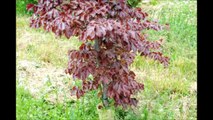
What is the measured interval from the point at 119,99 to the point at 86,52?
0.50 m

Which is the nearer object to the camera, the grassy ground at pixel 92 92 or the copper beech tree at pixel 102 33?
the copper beech tree at pixel 102 33

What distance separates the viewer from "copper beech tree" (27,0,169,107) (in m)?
2.71

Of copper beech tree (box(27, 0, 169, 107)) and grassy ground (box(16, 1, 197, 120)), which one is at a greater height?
copper beech tree (box(27, 0, 169, 107))

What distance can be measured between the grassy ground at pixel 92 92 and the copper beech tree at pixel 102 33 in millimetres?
446

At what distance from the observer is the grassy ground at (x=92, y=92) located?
3578mm

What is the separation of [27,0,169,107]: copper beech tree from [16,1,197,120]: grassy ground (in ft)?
1.46

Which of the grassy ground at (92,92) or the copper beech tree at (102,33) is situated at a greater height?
the copper beech tree at (102,33)

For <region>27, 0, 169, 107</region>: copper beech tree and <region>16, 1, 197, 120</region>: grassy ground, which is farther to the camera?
<region>16, 1, 197, 120</region>: grassy ground

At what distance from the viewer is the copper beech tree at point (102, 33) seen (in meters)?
2.71

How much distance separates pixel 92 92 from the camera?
3.94 metres
